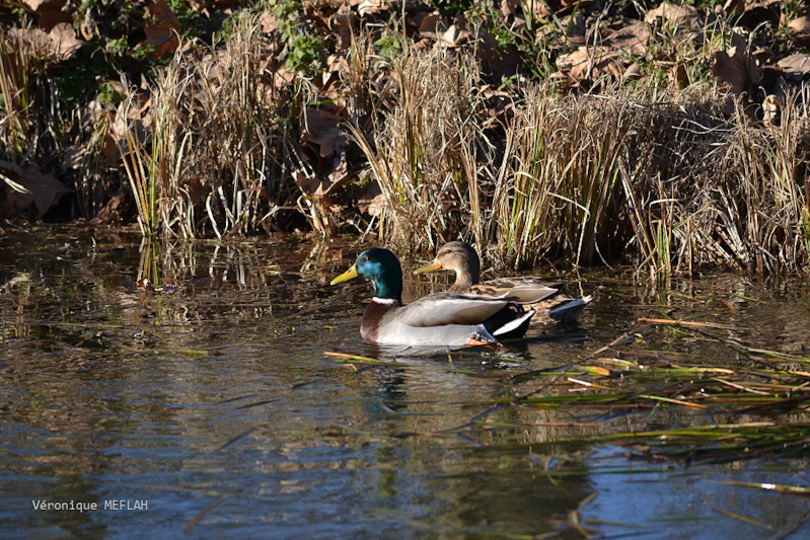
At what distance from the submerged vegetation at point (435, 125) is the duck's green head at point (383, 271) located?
58.8 inches

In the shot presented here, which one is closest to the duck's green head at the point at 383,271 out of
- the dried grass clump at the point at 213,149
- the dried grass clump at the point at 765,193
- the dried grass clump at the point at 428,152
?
the dried grass clump at the point at 428,152

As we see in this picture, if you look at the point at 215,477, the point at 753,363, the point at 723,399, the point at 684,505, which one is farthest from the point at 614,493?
the point at 753,363

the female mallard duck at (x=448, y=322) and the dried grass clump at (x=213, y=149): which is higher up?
the dried grass clump at (x=213, y=149)

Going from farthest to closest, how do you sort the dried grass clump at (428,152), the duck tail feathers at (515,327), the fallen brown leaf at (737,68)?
the fallen brown leaf at (737,68), the dried grass clump at (428,152), the duck tail feathers at (515,327)

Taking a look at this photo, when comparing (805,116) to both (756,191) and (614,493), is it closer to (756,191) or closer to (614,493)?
(756,191)

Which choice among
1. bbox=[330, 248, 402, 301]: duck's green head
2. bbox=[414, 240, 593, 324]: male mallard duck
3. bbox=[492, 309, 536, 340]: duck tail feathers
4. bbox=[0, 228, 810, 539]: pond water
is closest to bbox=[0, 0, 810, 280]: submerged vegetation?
bbox=[0, 228, 810, 539]: pond water

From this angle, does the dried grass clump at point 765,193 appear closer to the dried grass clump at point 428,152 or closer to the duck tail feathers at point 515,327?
the dried grass clump at point 428,152

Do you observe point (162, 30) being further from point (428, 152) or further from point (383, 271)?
point (383, 271)

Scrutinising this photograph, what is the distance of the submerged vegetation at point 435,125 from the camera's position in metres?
8.13

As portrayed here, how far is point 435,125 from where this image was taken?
873 cm

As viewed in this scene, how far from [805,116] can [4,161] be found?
283 inches

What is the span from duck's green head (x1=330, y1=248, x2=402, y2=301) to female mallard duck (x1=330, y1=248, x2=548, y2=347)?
0.27m

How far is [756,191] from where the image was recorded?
26.2ft

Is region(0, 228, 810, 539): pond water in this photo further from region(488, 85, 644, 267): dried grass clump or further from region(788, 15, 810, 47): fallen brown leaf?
region(788, 15, 810, 47): fallen brown leaf
